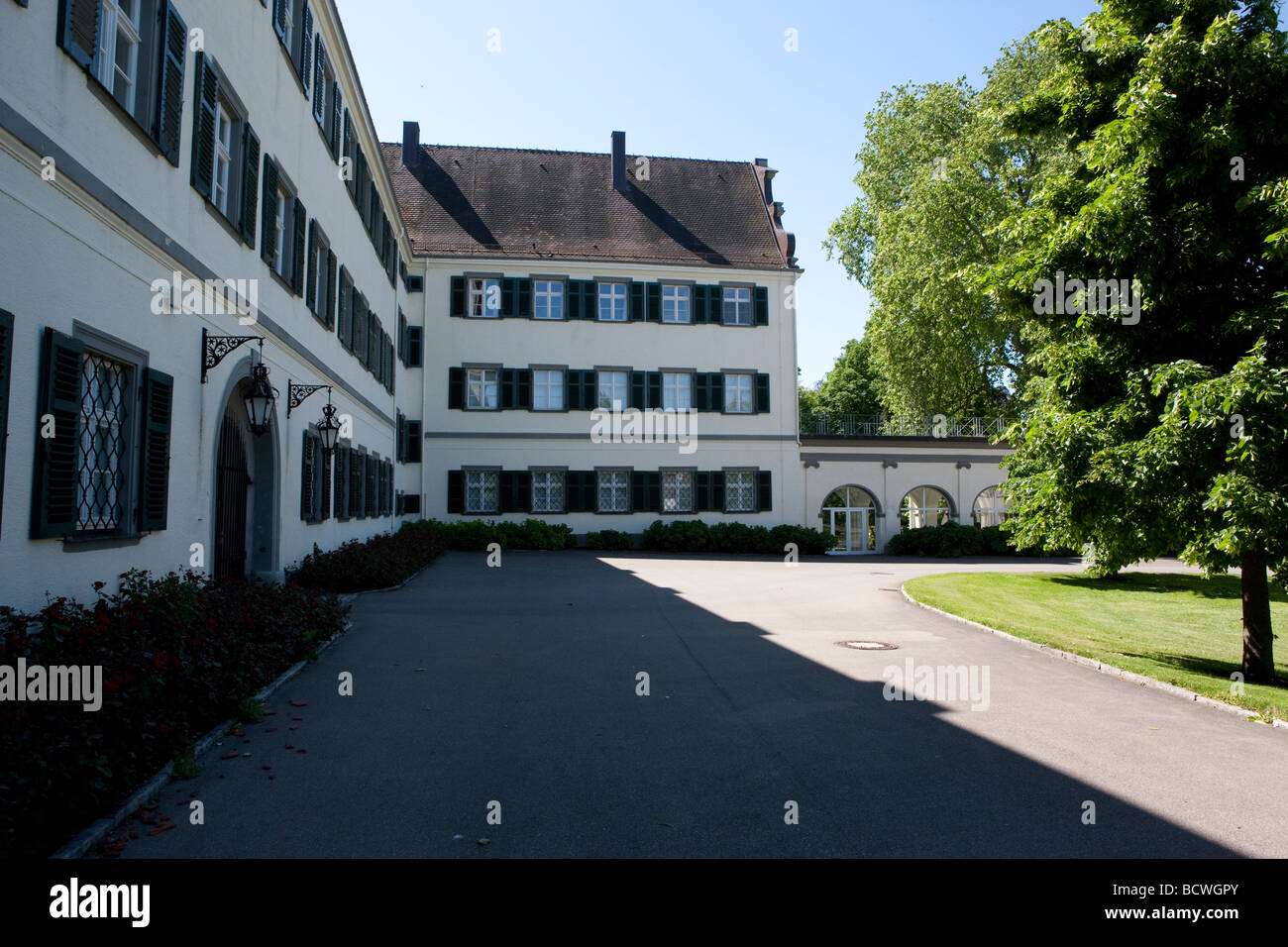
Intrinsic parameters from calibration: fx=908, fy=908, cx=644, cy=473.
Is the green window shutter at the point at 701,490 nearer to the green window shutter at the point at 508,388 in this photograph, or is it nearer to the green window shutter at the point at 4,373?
the green window shutter at the point at 508,388

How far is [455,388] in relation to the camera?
33.7m

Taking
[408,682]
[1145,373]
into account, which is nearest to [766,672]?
[408,682]

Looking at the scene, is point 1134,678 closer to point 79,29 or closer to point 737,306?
point 79,29

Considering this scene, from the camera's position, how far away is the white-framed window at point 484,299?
33.9 meters

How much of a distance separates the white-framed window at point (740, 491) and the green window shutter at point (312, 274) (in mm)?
20719

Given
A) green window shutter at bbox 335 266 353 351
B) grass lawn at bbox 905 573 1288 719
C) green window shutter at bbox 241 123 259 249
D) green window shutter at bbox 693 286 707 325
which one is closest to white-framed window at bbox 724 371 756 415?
green window shutter at bbox 693 286 707 325

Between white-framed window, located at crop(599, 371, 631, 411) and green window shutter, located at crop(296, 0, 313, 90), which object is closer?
green window shutter, located at crop(296, 0, 313, 90)

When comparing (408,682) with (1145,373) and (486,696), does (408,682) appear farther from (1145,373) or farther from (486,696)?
(1145,373)

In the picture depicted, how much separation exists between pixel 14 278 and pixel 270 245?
279 inches

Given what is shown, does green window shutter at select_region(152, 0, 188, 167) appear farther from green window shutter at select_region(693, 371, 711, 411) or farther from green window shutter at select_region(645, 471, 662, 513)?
green window shutter at select_region(693, 371, 711, 411)

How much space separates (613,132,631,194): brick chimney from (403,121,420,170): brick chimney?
323 inches

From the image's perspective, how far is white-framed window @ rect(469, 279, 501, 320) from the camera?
33938 mm

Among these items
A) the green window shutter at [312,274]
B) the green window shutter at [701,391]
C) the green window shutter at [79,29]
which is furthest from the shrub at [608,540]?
the green window shutter at [79,29]
